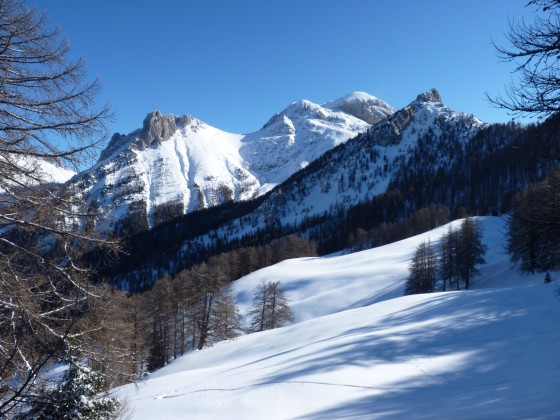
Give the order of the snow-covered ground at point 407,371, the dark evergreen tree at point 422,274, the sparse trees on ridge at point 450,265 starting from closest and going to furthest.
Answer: the snow-covered ground at point 407,371, the dark evergreen tree at point 422,274, the sparse trees on ridge at point 450,265

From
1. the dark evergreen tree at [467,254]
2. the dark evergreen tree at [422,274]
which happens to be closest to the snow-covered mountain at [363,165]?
the dark evergreen tree at [422,274]

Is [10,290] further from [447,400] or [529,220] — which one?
[447,400]

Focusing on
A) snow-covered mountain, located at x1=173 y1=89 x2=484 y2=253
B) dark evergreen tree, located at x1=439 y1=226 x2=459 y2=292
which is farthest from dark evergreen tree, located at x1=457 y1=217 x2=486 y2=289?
snow-covered mountain, located at x1=173 y1=89 x2=484 y2=253

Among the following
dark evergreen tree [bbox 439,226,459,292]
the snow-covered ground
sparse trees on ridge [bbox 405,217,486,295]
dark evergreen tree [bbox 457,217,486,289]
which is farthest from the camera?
dark evergreen tree [bbox 439,226,459,292]

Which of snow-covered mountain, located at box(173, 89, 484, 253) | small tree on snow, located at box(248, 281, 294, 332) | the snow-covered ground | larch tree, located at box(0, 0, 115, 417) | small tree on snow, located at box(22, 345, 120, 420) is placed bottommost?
small tree on snow, located at box(248, 281, 294, 332)

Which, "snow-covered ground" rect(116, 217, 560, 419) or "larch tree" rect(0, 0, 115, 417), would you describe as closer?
"larch tree" rect(0, 0, 115, 417)

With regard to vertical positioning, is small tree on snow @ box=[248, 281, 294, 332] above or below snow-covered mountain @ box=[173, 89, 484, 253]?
below

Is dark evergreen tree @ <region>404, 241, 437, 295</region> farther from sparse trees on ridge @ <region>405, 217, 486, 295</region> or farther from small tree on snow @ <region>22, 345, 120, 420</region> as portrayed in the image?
small tree on snow @ <region>22, 345, 120, 420</region>

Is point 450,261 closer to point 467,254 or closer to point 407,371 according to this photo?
point 467,254

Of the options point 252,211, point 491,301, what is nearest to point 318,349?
point 491,301

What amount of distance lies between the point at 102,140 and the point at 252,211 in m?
167

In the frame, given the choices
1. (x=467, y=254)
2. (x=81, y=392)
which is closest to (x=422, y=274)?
(x=467, y=254)

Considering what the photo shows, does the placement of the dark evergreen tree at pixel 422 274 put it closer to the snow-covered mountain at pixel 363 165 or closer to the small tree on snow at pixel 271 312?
the small tree on snow at pixel 271 312

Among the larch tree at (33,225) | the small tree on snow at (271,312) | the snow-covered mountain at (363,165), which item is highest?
the snow-covered mountain at (363,165)
